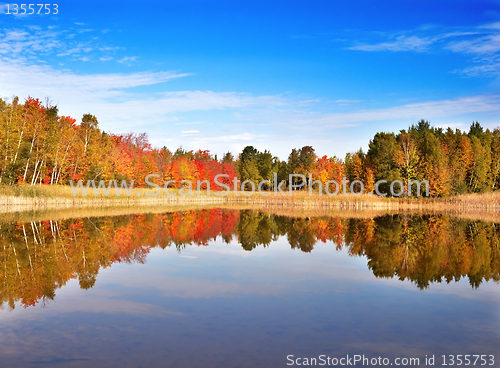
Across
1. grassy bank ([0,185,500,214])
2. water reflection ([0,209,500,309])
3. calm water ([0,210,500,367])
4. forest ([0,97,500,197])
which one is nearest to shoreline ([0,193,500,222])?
grassy bank ([0,185,500,214])

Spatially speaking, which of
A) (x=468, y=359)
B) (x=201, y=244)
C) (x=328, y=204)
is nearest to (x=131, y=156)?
(x=328, y=204)

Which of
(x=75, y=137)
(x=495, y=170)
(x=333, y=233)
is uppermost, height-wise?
(x=75, y=137)

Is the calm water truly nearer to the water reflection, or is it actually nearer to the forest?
the water reflection

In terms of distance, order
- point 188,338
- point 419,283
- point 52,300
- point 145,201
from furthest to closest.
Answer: point 145,201
point 419,283
point 52,300
point 188,338

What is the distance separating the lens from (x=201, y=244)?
1622 centimetres

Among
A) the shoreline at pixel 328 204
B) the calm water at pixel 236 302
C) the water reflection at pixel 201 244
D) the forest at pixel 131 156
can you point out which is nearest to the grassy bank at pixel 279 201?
the shoreline at pixel 328 204

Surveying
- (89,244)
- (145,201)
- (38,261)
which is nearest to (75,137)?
(145,201)

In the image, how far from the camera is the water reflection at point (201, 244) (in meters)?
9.75

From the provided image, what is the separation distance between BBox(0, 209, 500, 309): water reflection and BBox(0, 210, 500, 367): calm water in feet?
0.25

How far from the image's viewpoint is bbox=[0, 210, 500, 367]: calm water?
5.48 metres

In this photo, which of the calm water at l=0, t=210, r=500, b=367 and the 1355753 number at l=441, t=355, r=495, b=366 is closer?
the 1355753 number at l=441, t=355, r=495, b=366

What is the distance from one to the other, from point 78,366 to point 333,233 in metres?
16.4

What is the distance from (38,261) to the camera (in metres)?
11.1

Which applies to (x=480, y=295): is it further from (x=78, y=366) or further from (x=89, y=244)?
(x=89, y=244)
